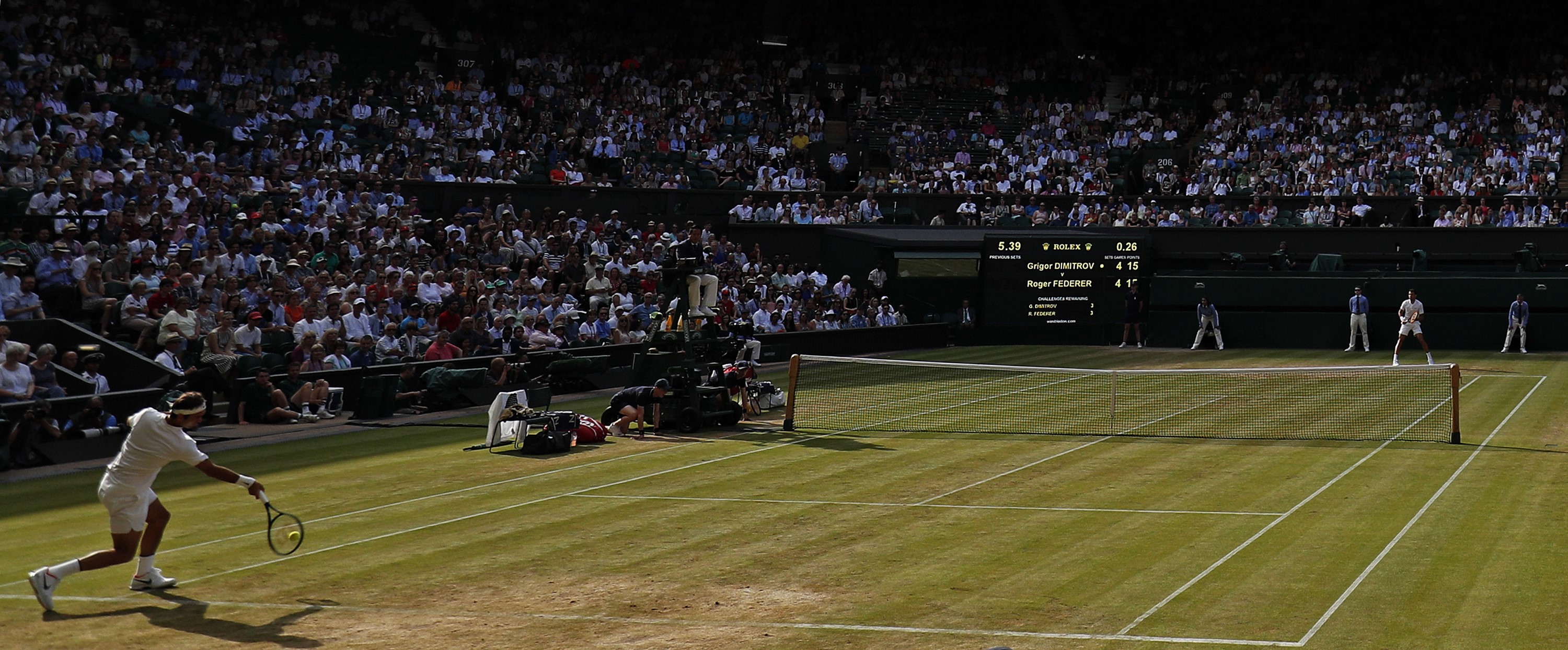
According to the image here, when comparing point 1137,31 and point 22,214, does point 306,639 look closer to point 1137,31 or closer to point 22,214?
point 22,214

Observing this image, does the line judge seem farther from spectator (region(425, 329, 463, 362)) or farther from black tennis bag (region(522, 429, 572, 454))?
black tennis bag (region(522, 429, 572, 454))

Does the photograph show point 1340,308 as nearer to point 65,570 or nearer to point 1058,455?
point 1058,455

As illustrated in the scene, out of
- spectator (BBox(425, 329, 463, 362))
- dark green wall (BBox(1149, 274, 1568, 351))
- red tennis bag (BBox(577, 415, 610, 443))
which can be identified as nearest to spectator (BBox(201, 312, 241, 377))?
spectator (BBox(425, 329, 463, 362))

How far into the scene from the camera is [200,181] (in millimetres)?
27766

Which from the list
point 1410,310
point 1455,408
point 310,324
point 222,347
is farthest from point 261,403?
point 1410,310

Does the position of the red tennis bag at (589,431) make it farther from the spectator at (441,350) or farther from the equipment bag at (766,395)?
the spectator at (441,350)

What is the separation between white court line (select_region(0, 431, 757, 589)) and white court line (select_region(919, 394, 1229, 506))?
483 cm

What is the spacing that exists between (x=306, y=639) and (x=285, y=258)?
703 inches

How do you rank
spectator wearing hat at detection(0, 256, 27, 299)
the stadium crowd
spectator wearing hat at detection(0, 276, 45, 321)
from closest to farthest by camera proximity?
spectator wearing hat at detection(0, 276, 45, 321)
spectator wearing hat at detection(0, 256, 27, 299)
the stadium crowd

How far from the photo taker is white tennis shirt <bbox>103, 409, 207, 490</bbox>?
11.2 meters

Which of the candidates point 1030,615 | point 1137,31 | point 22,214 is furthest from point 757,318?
point 1137,31

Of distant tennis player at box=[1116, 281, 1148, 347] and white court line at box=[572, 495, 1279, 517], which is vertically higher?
distant tennis player at box=[1116, 281, 1148, 347]

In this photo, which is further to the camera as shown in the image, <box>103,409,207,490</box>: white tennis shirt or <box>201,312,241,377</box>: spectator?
<box>201,312,241,377</box>: spectator

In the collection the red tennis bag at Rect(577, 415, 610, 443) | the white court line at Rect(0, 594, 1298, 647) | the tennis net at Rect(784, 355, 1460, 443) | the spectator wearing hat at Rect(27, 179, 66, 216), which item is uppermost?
the spectator wearing hat at Rect(27, 179, 66, 216)
